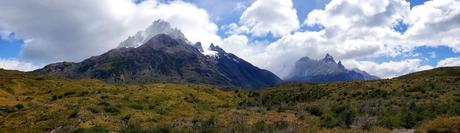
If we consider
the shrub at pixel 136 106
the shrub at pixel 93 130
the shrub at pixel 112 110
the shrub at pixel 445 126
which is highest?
the shrub at pixel 136 106

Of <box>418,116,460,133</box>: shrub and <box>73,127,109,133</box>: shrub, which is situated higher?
<box>418,116,460,133</box>: shrub

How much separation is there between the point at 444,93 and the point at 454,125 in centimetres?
3400

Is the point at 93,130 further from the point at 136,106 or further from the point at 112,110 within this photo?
the point at 136,106

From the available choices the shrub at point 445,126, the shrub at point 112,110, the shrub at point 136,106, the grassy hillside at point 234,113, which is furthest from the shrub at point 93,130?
the shrub at point 445,126

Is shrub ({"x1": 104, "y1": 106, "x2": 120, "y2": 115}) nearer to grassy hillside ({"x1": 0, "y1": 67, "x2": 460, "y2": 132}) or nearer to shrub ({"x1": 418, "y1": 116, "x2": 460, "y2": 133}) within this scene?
grassy hillside ({"x1": 0, "y1": 67, "x2": 460, "y2": 132})

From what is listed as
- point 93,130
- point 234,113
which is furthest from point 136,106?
point 93,130

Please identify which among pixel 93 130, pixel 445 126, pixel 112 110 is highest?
pixel 112 110

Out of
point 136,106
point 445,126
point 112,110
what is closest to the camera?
point 445,126

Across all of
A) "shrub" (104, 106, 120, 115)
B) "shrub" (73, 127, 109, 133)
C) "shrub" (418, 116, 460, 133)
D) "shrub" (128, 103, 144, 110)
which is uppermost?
"shrub" (128, 103, 144, 110)

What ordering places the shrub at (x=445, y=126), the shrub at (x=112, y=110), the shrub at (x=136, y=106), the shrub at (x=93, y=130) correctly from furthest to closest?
1. the shrub at (x=136, y=106)
2. the shrub at (x=112, y=110)
3. the shrub at (x=93, y=130)
4. the shrub at (x=445, y=126)

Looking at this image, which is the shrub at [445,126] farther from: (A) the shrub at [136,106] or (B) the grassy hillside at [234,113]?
(A) the shrub at [136,106]

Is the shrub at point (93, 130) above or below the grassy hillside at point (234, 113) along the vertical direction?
below

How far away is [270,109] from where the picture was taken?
54719mm


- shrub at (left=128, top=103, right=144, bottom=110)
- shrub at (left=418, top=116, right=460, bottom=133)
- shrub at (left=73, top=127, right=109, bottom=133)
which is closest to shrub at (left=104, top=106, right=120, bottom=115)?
shrub at (left=128, top=103, right=144, bottom=110)
